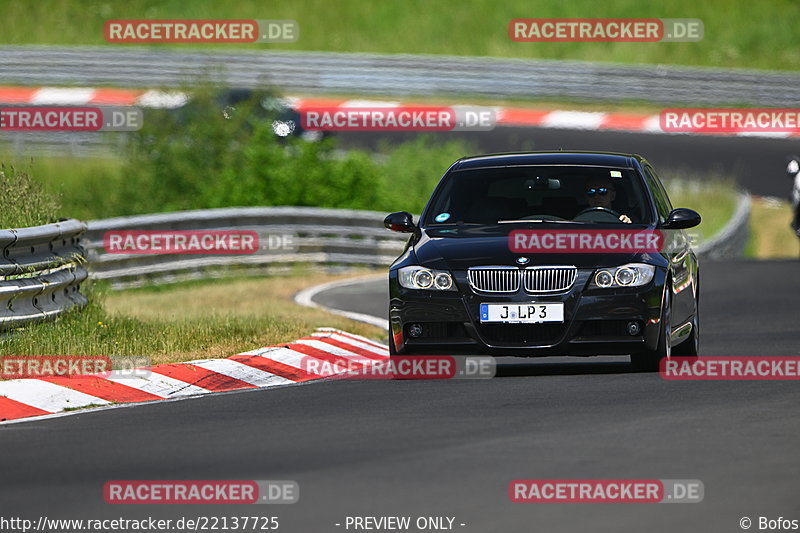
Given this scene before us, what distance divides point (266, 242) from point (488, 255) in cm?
1249

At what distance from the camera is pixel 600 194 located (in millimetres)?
12703

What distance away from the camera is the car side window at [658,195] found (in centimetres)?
1286

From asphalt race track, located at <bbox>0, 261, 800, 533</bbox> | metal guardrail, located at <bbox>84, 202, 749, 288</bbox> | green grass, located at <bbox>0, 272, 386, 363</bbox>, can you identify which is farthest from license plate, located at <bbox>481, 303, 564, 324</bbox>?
metal guardrail, located at <bbox>84, 202, 749, 288</bbox>

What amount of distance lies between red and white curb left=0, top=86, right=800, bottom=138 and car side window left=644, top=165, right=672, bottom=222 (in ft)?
83.3

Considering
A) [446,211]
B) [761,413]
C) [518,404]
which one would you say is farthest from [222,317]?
[761,413]

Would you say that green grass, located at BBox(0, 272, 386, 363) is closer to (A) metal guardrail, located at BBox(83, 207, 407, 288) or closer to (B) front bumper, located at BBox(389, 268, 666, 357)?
(B) front bumper, located at BBox(389, 268, 666, 357)

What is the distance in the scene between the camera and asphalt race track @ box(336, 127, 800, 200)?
35188mm

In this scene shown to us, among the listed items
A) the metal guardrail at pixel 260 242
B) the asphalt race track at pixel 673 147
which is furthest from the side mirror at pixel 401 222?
the asphalt race track at pixel 673 147

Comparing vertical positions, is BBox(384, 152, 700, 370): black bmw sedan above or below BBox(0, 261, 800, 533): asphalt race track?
above

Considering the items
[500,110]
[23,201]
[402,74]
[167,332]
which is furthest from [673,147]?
[167,332]

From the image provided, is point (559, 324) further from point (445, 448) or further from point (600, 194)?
point (445, 448)

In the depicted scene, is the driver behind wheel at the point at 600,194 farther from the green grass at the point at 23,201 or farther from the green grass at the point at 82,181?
the green grass at the point at 82,181

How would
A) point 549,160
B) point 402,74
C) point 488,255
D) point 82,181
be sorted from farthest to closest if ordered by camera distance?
1. point 402,74
2. point 82,181
3. point 549,160
4. point 488,255

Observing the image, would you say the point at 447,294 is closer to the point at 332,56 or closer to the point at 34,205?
the point at 34,205
